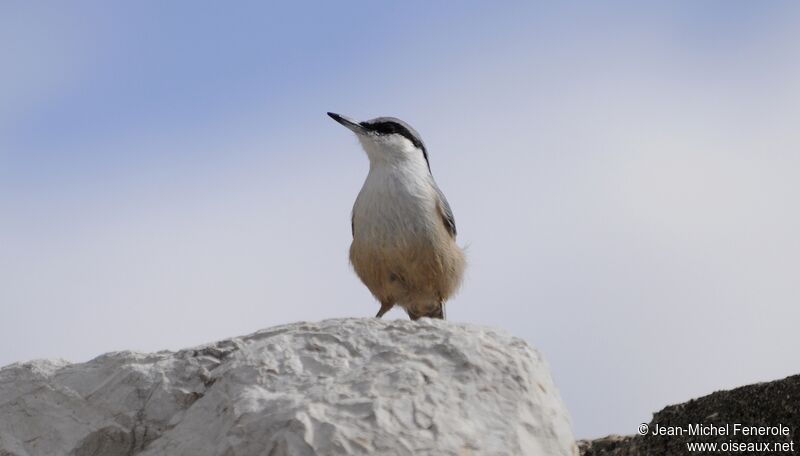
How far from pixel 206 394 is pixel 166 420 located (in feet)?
0.76

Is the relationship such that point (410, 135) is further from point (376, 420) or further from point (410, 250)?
point (376, 420)

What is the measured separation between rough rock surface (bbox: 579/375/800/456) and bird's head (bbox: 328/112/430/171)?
3212 millimetres

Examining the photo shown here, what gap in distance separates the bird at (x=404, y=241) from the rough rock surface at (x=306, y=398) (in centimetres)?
266

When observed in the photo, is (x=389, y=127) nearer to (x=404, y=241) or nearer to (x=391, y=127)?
(x=391, y=127)

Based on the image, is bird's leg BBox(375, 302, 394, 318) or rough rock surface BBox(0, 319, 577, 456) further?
bird's leg BBox(375, 302, 394, 318)

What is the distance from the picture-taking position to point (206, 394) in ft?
15.2

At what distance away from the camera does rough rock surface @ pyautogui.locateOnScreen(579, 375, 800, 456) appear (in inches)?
201

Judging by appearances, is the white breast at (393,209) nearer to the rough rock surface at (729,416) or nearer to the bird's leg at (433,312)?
the bird's leg at (433,312)

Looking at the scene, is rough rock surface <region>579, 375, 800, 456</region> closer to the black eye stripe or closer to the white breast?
the white breast

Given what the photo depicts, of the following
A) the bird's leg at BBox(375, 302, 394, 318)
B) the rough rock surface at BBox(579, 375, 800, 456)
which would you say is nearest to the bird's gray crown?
the bird's leg at BBox(375, 302, 394, 318)

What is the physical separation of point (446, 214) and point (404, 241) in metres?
0.54

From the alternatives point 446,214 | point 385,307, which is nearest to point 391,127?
point 446,214

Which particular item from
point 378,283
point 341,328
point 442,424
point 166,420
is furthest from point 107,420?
point 378,283

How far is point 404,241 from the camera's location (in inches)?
297
